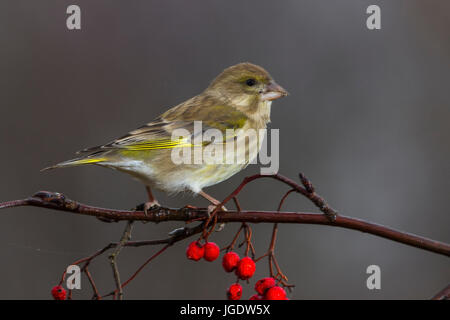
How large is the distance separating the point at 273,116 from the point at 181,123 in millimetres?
2568

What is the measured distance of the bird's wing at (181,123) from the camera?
356 cm

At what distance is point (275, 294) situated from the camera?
2436 millimetres

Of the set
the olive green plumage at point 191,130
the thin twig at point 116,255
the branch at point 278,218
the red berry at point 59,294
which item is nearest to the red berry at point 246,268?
the branch at point 278,218

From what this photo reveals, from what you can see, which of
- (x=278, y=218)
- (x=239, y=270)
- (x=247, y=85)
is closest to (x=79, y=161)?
(x=239, y=270)

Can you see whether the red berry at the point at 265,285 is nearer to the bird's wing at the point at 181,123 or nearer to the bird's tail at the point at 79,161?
the bird's tail at the point at 79,161

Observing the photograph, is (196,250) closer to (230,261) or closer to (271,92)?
(230,261)

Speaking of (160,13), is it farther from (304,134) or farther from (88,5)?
(304,134)

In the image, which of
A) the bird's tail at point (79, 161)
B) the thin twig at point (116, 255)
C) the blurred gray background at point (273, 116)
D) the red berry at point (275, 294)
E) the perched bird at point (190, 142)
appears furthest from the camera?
the blurred gray background at point (273, 116)

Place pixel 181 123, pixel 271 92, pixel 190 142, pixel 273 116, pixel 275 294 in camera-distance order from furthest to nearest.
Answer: pixel 273 116 < pixel 271 92 < pixel 181 123 < pixel 190 142 < pixel 275 294

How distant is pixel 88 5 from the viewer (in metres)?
6.86

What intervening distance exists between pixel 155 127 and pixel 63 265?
2.60 meters

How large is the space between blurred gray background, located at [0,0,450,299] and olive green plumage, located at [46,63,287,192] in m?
1.84

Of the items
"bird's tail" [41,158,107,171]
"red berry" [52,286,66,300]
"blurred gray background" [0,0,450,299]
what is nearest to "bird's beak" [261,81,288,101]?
"bird's tail" [41,158,107,171]

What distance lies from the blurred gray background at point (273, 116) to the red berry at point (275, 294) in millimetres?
3296
